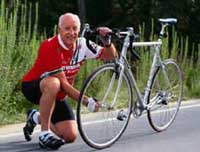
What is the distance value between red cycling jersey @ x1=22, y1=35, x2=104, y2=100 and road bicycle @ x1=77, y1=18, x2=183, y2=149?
229 mm

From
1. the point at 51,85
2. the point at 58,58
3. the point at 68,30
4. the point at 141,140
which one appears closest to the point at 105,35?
the point at 68,30

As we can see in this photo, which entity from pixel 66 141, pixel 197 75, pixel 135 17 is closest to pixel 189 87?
A: pixel 197 75

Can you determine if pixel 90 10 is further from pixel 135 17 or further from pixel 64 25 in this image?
pixel 64 25

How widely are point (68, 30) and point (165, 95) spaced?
1863mm

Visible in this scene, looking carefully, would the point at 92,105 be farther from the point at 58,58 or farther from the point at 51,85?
the point at 58,58

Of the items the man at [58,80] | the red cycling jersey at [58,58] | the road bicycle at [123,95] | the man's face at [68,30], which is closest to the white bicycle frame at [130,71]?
the road bicycle at [123,95]

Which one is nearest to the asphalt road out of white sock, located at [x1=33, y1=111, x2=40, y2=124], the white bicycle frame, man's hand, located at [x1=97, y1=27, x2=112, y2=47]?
white sock, located at [x1=33, y1=111, x2=40, y2=124]

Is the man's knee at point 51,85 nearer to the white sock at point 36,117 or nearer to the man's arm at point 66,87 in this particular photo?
the man's arm at point 66,87

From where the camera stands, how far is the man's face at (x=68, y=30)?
677cm

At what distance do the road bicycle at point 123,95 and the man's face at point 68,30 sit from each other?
1.15 ft

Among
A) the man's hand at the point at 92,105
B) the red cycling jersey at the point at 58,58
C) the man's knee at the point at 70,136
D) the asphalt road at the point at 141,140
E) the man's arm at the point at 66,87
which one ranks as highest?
the red cycling jersey at the point at 58,58

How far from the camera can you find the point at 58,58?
6734mm

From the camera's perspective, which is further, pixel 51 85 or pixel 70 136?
pixel 70 136

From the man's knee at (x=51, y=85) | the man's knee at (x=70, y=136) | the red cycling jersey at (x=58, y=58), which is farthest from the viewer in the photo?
the man's knee at (x=70, y=136)
